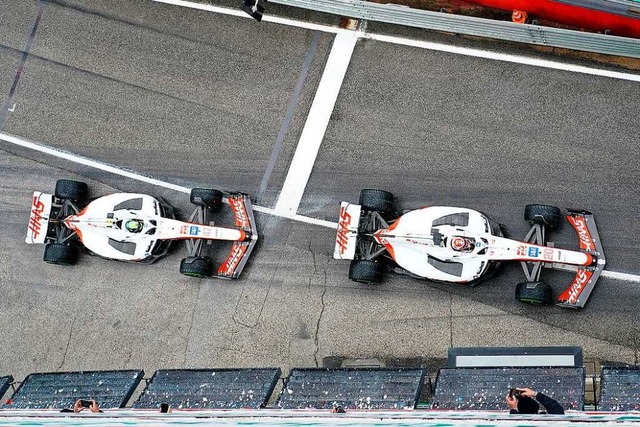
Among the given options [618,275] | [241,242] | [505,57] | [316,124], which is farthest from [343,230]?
[618,275]

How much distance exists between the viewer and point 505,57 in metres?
18.0

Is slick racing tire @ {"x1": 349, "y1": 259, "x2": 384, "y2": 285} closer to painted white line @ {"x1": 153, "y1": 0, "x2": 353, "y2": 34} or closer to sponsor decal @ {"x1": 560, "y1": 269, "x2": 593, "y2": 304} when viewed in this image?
sponsor decal @ {"x1": 560, "y1": 269, "x2": 593, "y2": 304}

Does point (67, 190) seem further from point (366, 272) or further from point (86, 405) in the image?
point (366, 272)

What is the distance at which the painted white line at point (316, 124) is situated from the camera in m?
18.4

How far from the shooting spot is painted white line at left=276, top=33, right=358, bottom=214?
1838 centimetres

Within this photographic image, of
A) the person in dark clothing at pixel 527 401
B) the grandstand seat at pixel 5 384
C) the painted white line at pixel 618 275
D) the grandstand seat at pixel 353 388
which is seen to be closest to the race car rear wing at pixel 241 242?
the grandstand seat at pixel 353 388

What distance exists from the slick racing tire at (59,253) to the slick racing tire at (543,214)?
27.3 ft

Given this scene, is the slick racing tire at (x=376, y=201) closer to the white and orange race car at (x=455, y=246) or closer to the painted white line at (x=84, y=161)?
the white and orange race car at (x=455, y=246)

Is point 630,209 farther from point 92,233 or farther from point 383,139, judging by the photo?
point 92,233

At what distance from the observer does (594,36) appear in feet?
55.7

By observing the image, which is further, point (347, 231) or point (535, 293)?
point (347, 231)

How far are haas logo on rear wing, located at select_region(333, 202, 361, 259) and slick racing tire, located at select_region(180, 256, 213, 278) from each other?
2364mm

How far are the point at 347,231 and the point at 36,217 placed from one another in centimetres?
582

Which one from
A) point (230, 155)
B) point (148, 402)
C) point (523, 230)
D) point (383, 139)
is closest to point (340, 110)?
point (383, 139)
